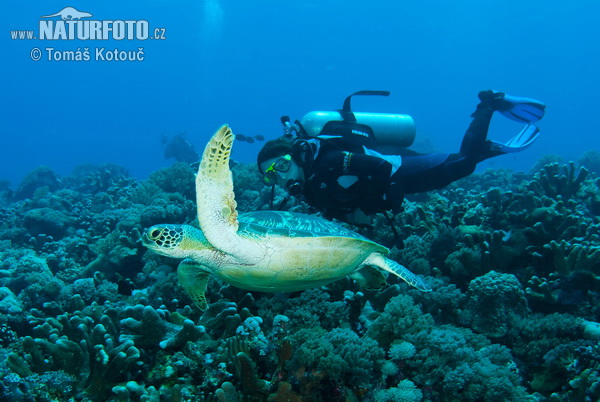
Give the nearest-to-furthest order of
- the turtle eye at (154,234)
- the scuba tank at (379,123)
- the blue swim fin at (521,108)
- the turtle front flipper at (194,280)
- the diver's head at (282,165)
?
the turtle eye at (154,234) → the turtle front flipper at (194,280) → the diver's head at (282,165) → the scuba tank at (379,123) → the blue swim fin at (521,108)

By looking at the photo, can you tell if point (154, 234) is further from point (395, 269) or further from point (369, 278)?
point (395, 269)

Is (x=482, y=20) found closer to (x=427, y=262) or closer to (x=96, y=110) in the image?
(x=427, y=262)

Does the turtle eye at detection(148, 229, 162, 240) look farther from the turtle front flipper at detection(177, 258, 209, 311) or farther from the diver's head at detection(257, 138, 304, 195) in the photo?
the diver's head at detection(257, 138, 304, 195)

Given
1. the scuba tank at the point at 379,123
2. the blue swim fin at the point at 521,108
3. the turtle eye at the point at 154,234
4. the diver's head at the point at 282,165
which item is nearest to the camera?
the turtle eye at the point at 154,234

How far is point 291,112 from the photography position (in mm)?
135250

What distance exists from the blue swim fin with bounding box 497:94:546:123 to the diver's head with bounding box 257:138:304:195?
4.79m

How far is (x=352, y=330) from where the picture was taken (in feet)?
9.52

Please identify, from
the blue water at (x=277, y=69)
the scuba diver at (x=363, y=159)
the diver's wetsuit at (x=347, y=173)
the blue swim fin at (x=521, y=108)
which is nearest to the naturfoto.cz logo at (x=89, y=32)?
the scuba diver at (x=363, y=159)

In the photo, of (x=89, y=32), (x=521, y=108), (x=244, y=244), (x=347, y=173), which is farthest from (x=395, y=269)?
(x=89, y=32)

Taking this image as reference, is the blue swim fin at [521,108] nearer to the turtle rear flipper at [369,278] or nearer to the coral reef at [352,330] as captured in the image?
the coral reef at [352,330]

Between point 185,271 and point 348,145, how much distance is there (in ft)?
9.36

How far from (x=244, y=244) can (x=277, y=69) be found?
138233 mm

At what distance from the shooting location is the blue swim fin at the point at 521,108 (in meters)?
6.26

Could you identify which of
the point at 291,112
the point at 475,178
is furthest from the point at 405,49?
the point at 475,178
